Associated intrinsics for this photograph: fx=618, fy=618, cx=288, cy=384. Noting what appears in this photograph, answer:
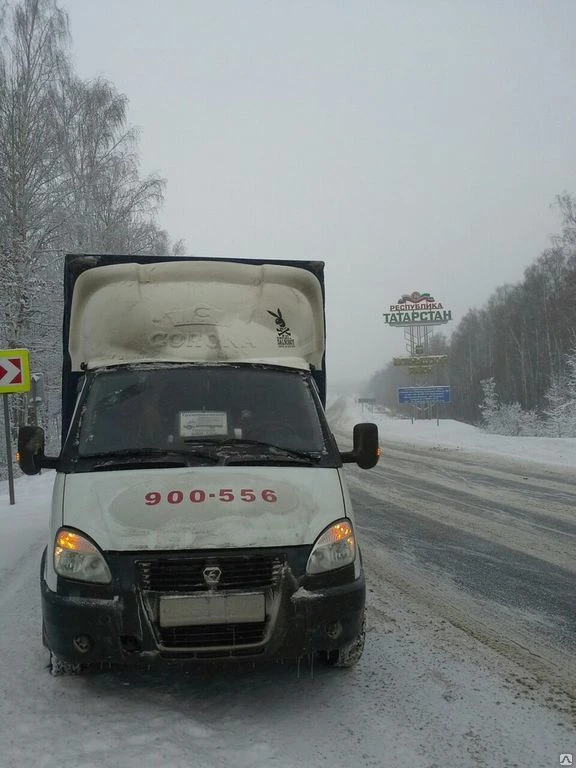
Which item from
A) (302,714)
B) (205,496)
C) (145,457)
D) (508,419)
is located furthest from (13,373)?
(508,419)

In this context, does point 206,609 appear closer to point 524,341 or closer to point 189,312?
point 189,312

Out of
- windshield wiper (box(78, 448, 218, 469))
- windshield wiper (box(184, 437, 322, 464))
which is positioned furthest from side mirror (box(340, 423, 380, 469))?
windshield wiper (box(78, 448, 218, 469))

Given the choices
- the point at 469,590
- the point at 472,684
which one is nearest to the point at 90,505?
the point at 472,684

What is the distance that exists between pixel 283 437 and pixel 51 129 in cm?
1973

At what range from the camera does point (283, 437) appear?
415cm

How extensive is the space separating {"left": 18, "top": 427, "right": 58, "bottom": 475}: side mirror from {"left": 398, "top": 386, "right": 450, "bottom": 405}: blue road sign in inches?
1344

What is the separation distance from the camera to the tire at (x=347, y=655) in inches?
143

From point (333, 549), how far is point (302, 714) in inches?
33.9

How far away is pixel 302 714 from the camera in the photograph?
3.27 m

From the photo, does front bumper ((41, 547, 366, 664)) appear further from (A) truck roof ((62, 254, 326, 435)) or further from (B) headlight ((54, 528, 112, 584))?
(A) truck roof ((62, 254, 326, 435))

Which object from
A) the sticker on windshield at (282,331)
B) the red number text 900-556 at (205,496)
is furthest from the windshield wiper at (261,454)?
the sticker on windshield at (282,331)

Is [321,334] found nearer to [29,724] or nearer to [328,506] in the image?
[328,506]

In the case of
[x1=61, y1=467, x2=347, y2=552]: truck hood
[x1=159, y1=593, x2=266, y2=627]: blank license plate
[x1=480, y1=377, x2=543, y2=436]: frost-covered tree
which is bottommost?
[x1=480, y1=377, x2=543, y2=436]: frost-covered tree

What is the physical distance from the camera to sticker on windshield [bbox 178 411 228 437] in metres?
4.08
